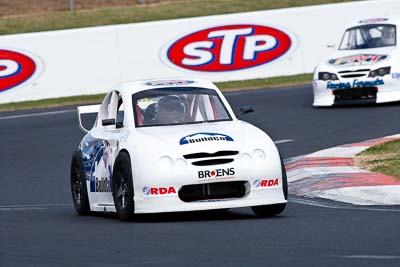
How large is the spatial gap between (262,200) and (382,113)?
38.6 ft

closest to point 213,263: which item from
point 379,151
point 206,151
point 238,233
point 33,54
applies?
point 238,233

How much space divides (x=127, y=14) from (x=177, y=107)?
22.4 m

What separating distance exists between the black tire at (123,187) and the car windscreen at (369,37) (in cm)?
1380

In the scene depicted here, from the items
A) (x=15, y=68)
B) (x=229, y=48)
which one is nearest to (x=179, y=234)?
(x=15, y=68)

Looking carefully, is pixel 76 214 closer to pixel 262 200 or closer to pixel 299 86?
pixel 262 200

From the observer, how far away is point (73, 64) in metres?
28.5

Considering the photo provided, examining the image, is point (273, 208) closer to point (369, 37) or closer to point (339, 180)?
point (339, 180)

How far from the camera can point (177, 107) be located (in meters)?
12.5

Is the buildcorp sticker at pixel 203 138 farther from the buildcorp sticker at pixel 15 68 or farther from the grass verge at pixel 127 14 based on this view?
the grass verge at pixel 127 14

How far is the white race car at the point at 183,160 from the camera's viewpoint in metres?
11.4

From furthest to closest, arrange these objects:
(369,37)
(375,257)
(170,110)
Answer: (369,37) < (170,110) < (375,257)

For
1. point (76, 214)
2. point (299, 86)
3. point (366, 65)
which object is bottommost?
point (299, 86)

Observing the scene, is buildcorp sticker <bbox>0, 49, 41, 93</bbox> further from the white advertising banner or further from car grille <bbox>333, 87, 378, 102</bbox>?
car grille <bbox>333, 87, 378, 102</bbox>

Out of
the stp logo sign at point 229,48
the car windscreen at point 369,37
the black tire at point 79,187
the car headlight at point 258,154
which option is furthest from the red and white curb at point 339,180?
the stp logo sign at point 229,48
